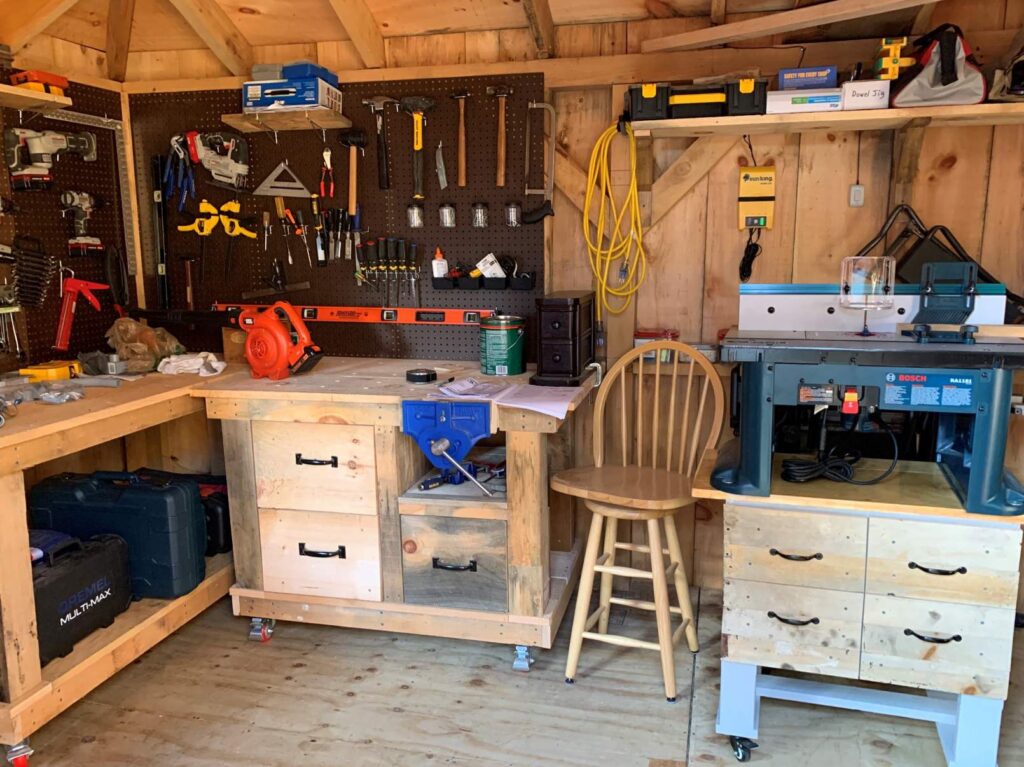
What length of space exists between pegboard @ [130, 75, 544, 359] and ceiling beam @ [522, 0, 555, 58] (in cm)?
12

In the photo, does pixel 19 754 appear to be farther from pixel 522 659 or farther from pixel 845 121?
pixel 845 121

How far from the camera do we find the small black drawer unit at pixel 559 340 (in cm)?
259

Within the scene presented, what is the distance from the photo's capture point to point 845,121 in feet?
8.21

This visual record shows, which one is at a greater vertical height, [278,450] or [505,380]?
[505,380]

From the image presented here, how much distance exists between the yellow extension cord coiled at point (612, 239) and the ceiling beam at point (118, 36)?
195 centimetres

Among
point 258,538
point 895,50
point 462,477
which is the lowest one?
point 258,538

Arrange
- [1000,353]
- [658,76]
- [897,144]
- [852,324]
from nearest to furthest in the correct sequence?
1. [1000,353]
2. [852,324]
3. [897,144]
4. [658,76]

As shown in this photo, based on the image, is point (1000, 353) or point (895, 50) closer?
point (1000, 353)

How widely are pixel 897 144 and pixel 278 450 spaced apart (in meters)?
2.33

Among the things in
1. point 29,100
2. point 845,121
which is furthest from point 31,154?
point 845,121

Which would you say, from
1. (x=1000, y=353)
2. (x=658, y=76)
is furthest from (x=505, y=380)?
(x=1000, y=353)

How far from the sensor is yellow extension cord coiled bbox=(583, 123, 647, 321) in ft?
9.61

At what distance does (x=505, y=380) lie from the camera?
275 cm

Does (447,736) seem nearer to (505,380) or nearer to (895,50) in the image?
(505,380)
